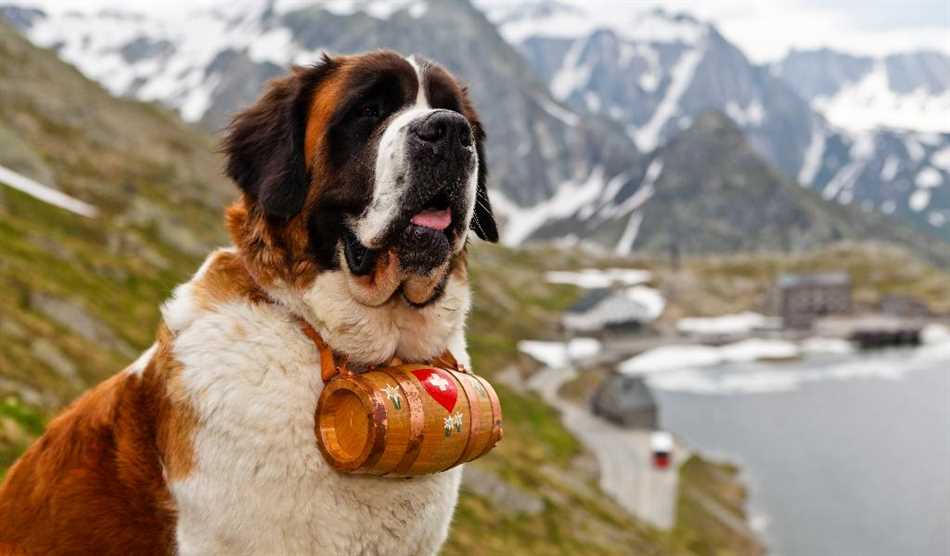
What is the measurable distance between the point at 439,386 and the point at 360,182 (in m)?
1.38

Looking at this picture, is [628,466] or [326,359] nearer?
[326,359]

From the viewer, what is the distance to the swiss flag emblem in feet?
17.8

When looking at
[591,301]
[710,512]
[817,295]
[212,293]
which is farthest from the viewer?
[817,295]

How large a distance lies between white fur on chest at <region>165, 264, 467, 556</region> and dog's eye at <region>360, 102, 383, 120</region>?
1377mm

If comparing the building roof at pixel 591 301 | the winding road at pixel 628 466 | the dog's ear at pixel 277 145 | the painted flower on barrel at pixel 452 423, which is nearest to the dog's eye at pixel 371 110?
the dog's ear at pixel 277 145

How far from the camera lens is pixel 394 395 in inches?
206

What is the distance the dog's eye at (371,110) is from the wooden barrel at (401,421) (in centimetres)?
164

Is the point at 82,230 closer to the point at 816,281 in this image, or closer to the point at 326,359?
the point at 326,359

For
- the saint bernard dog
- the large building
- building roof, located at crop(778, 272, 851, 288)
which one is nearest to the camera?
the saint bernard dog

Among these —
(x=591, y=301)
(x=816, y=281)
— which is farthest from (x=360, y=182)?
(x=816, y=281)

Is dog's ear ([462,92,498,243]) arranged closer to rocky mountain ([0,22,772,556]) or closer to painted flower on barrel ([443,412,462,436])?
rocky mountain ([0,22,772,556])

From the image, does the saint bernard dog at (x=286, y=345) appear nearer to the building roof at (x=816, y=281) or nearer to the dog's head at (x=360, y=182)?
the dog's head at (x=360, y=182)

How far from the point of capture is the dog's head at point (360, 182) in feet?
17.7

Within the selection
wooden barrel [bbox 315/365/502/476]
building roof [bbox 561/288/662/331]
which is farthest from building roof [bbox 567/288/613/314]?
wooden barrel [bbox 315/365/502/476]
